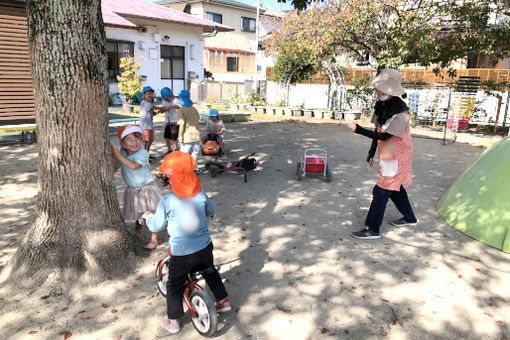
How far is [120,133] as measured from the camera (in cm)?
439

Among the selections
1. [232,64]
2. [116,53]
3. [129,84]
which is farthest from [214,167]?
[232,64]

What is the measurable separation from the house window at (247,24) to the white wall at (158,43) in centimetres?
1504

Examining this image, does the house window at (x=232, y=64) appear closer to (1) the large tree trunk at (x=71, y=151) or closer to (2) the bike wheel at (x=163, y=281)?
(1) the large tree trunk at (x=71, y=151)

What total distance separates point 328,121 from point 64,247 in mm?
14584

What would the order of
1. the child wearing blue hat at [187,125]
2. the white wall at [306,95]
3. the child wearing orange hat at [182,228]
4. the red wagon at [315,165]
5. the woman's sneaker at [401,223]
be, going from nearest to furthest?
1. the child wearing orange hat at [182,228]
2. the woman's sneaker at [401,223]
3. the child wearing blue hat at [187,125]
4. the red wagon at [315,165]
5. the white wall at [306,95]

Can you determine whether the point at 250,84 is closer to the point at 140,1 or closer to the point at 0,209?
the point at 140,1

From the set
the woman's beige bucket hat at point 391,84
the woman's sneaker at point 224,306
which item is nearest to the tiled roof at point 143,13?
the woman's beige bucket hat at point 391,84

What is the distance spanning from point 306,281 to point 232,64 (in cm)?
3543

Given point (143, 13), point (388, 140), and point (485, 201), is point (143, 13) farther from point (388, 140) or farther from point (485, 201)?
point (485, 201)

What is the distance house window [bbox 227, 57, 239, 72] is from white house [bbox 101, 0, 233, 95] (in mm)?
12010

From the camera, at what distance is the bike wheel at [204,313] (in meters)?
3.10

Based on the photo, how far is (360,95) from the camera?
60.6 feet

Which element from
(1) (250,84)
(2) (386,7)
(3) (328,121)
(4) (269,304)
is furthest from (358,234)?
(1) (250,84)

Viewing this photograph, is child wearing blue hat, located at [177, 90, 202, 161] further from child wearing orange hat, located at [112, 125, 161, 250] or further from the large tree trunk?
the large tree trunk
